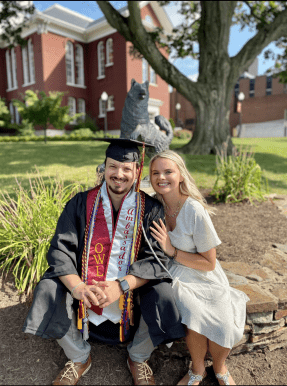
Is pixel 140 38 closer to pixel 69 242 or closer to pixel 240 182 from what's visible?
pixel 240 182

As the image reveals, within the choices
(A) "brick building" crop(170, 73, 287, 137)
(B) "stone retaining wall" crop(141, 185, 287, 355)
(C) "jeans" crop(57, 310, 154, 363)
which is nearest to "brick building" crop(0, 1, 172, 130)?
(A) "brick building" crop(170, 73, 287, 137)

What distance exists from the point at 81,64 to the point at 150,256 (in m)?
22.8

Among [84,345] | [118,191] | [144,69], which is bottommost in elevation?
[84,345]

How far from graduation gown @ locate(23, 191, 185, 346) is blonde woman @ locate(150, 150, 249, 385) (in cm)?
9

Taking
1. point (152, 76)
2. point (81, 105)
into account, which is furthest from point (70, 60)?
point (152, 76)

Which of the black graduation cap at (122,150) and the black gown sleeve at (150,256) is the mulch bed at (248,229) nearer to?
the black gown sleeve at (150,256)

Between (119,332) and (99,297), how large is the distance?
43cm

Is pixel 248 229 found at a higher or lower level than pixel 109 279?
lower

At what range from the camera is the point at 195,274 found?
6.45 feet

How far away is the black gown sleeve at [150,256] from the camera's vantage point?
72.1 inches

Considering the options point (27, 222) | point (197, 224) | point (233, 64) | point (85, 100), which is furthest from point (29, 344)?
point (85, 100)

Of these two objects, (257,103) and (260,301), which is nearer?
(260,301)

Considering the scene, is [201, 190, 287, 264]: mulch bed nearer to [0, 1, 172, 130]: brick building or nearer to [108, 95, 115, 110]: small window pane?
[0, 1, 172, 130]: brick building

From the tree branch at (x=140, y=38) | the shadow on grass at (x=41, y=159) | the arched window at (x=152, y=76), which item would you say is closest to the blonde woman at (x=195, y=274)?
the shadow on grass at (x=41, y=159)
